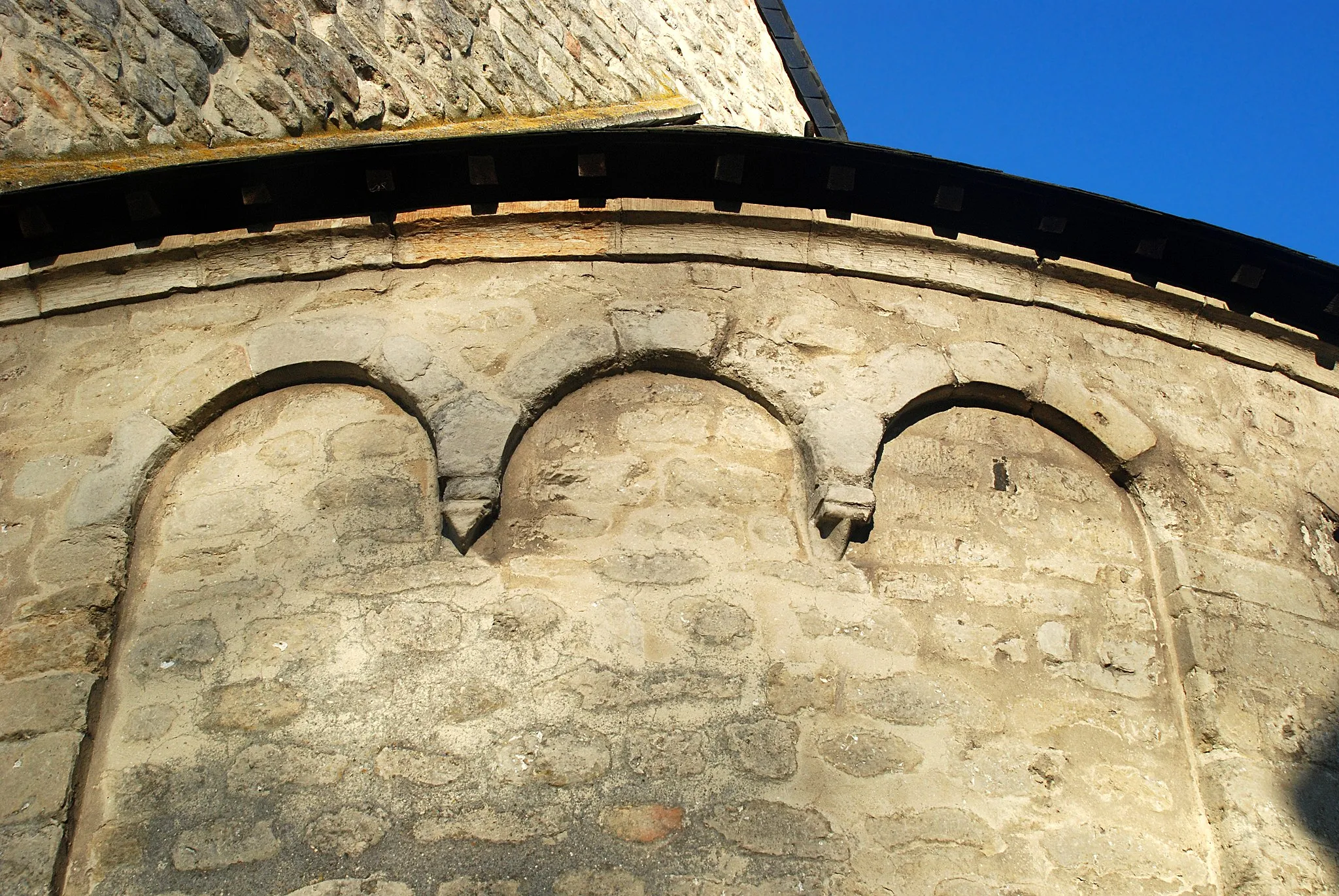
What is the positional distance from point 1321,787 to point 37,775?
3.79m

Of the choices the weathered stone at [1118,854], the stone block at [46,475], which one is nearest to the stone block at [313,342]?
the stone block at [46,475]

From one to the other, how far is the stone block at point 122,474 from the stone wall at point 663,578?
14mm

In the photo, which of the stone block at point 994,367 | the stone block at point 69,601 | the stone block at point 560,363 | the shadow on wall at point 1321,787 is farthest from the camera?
the stone block at point 994,367

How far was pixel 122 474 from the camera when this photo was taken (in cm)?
382

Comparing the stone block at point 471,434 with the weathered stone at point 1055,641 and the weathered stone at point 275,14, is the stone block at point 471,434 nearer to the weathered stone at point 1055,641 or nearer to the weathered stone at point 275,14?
the weathered stone at point 1055,641

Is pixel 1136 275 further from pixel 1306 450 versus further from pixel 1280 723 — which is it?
pixel 1280 723

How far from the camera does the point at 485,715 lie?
329 cm

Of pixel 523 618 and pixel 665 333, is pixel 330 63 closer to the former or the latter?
pixel 665 333

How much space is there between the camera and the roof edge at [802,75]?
9141 mm

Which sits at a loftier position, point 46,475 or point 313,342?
point 313,342

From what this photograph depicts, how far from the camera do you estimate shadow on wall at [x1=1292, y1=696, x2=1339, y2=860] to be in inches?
134

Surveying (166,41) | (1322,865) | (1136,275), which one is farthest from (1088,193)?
(166,41)

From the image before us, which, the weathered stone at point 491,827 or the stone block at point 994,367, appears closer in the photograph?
the weathered stone at point 491,827

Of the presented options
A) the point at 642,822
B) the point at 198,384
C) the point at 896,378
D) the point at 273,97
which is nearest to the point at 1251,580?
the point at 896,378
